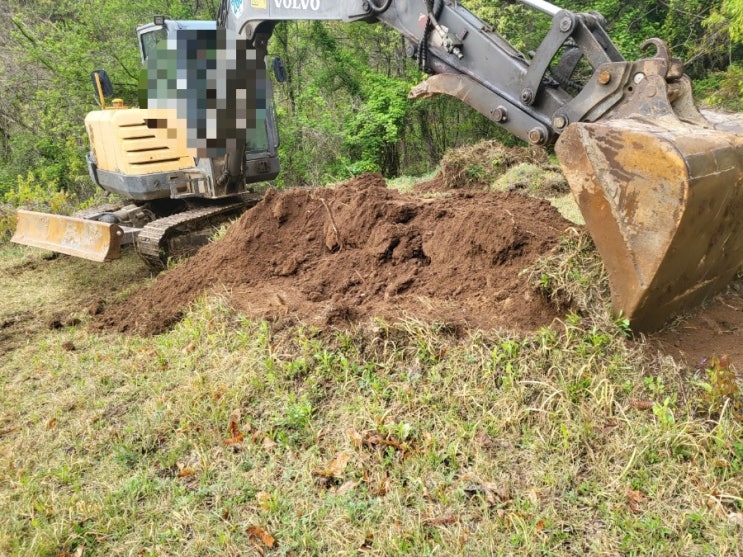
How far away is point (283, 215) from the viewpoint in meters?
5.76

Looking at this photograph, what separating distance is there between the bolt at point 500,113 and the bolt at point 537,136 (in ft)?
0.70

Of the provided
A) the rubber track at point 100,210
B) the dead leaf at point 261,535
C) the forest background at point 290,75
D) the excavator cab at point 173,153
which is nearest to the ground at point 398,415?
the dead leaf at point 261,535

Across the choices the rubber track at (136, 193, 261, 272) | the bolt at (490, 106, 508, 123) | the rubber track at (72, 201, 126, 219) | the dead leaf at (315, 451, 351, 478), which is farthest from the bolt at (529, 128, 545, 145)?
the rubber track at (72, 201, 126, 219)

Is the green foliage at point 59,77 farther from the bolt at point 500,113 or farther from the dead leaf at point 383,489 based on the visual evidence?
the dead leaf at point 383,489

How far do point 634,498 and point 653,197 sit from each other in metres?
1.46

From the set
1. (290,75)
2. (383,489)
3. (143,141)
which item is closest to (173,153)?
(143,141)

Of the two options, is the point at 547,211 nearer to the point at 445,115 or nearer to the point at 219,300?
the point at 219,300

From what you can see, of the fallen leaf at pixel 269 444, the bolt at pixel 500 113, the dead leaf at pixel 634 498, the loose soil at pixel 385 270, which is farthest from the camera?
the loose soil at pixel 385 270

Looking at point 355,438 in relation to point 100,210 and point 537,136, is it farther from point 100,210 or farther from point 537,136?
point 100,210

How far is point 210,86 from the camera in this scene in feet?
20.1

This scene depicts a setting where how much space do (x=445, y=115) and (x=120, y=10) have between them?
9616 mm

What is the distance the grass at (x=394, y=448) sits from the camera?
101 inches

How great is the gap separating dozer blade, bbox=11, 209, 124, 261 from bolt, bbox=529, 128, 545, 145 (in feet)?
15.0

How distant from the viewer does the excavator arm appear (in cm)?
283
